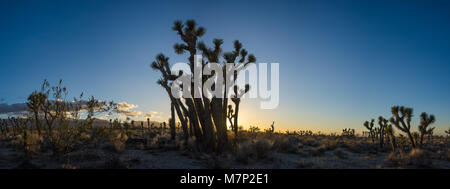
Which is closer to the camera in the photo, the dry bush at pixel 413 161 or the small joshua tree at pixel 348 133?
the dry bush at pixel 413 161

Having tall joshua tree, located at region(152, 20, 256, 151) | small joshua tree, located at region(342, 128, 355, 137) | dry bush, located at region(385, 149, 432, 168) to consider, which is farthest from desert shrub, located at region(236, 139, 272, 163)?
small joshua tree, located at region(342, 128, 355, 137)

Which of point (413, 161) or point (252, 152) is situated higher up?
point (252, 152)

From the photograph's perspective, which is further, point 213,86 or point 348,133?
point 348,133

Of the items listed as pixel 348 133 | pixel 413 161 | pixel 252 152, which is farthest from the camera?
pixel 348 133

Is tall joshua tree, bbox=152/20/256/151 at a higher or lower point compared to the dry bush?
higher

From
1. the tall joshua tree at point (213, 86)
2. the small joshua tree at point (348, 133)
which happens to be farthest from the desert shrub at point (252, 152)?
the small joshua tree at point (348, 133)

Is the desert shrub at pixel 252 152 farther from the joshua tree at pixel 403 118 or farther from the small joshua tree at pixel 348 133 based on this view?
the small joshua tree at pixel 348 133

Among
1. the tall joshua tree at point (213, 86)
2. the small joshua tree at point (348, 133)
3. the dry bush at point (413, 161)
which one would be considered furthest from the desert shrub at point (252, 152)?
the small joshua tree at point (348, 133)

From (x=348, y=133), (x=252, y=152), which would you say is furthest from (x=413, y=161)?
(x=348, y=133)

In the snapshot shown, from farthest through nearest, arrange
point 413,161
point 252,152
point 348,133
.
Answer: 1. point 348,133
2. point 252,152
3. point 413,161

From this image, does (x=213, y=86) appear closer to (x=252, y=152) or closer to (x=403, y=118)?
(x=252, y=152)

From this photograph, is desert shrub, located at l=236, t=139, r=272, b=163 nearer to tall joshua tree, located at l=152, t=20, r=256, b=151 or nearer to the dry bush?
tall joshua tree, located at l=152, t=20, r=256, b=151

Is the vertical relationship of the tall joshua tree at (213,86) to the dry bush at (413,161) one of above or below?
above
